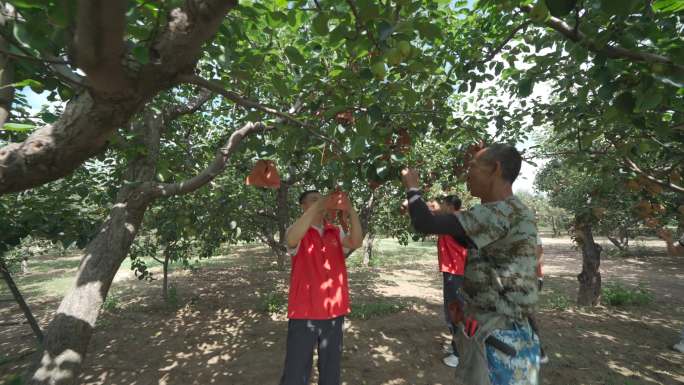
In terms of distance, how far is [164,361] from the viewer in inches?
188

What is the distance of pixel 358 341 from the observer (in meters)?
5.18

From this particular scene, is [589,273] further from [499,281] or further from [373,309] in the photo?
[499,281]

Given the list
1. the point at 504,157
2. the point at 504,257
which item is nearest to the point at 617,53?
the point at 504,157

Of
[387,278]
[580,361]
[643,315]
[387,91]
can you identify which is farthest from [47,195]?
→ [643,315]

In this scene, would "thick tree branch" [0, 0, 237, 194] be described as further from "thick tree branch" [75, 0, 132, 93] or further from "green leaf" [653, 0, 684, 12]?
"green leaf" [653, 0, 684, 12]

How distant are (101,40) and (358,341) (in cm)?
523

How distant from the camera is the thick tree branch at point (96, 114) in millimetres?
1169

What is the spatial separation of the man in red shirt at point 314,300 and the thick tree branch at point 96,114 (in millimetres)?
1449

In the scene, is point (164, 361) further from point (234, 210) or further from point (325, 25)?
point (325, 25)

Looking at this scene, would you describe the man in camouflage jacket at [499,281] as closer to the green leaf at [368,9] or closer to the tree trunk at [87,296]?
the green leaf at [368,9]

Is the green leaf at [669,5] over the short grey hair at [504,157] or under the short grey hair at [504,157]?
over

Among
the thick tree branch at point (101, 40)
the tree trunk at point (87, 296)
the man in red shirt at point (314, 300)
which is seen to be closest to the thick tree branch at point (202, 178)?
the tree trunk at point (87, 296)

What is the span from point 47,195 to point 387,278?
9.70 meters

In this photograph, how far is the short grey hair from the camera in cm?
190
